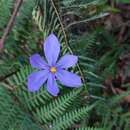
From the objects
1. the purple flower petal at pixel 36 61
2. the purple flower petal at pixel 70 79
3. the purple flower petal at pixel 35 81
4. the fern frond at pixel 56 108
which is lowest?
the fern frond at pixel 56 108

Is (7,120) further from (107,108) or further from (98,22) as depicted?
(98,22)

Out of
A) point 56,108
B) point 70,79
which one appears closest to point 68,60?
point 70,79

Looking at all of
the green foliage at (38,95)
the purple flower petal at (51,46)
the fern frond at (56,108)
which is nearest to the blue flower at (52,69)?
the purple flower petal at (51,46)

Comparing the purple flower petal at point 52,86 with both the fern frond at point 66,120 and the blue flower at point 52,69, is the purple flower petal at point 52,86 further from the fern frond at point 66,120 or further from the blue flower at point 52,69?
the fern frond at point 66,120

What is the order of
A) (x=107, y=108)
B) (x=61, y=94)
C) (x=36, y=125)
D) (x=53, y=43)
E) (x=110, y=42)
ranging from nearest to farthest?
1. (x=53, y=43)
2. (x=36, y=125)
3. (x=61, y=94)
4. (x=107, y=108)
5. (x=110, y=42)

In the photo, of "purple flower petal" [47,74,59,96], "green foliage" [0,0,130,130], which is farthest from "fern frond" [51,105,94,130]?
Answer: "purple flower petal" [47,74,59,96]

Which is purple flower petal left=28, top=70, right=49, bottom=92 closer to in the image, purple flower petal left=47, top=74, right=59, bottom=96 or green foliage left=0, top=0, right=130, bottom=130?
purple flower petal left=47, top=74, right=59, bottom=96

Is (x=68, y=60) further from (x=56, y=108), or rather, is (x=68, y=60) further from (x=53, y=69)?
(x=56, y=108)

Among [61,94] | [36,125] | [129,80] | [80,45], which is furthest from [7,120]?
[129,80]
